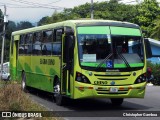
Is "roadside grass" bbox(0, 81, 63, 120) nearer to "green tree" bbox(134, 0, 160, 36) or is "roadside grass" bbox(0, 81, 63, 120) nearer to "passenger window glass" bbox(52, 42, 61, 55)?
"passenger window glass" bbox(52, 42, 61, 55)

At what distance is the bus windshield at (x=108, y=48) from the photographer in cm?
1347

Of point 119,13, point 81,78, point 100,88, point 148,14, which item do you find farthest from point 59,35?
point 119,13

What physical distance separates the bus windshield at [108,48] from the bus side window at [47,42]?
9.06 ft

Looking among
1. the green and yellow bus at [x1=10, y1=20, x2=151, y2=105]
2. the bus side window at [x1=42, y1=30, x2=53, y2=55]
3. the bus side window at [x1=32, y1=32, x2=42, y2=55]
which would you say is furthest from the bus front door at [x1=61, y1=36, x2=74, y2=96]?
the bus side window at [x1=32, y1=32, x2=42, y2=55]

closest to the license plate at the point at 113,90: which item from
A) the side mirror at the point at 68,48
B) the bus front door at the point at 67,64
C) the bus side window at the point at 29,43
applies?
the bus front door at the point at 67,64

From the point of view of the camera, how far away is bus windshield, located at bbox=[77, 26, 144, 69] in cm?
1347

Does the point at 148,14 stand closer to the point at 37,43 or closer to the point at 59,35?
the point at 37,43

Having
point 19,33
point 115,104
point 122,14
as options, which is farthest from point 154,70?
point 122,14

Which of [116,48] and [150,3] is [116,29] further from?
[150,3]

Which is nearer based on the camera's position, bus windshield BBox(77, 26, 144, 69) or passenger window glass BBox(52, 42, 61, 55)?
bus windshield BBox(77, 26, 144, 69)

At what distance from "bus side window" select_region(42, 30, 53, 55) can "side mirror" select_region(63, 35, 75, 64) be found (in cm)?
188

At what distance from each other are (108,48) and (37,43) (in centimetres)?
557

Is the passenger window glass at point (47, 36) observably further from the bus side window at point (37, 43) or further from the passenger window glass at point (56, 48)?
the passenger window glass at point (56, 48)

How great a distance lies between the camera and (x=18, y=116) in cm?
1075
